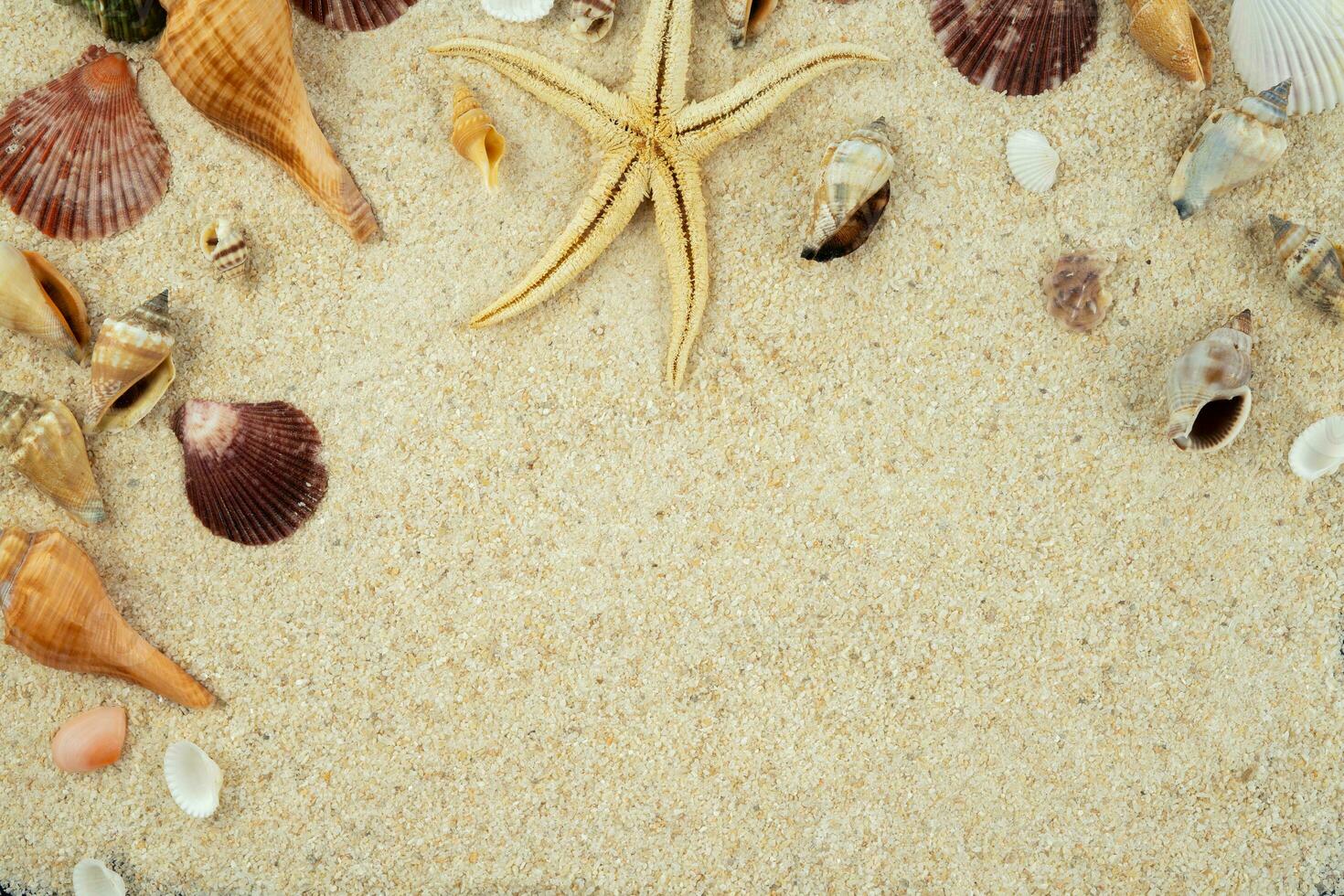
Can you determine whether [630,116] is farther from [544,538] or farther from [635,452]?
[544,538]

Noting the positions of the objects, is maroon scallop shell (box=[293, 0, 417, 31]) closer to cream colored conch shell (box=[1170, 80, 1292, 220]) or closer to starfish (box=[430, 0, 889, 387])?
starfish (box=[430, 0, 889, 387])

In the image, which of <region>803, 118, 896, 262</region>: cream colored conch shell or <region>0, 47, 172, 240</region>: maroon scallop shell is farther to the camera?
<region>0, 47, 172, 240</region>: maroon scallop shell

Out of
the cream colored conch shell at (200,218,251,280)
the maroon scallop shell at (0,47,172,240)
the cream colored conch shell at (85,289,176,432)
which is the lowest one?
the cream colored conch shell at (85,289,176,432)

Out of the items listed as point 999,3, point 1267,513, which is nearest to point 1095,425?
point 1267,513

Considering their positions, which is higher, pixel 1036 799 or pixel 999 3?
pixel 999 3

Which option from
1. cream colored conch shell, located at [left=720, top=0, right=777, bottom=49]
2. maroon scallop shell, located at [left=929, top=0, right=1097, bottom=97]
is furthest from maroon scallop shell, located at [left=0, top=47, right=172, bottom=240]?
maroon scallop shell, located at [left=929, top=0, right=1097, bottom=97]

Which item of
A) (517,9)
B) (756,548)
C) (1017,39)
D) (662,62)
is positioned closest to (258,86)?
(517,9)

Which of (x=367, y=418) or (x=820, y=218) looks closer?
(x=820, y=218)

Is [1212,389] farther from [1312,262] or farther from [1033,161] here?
[1033,161]
